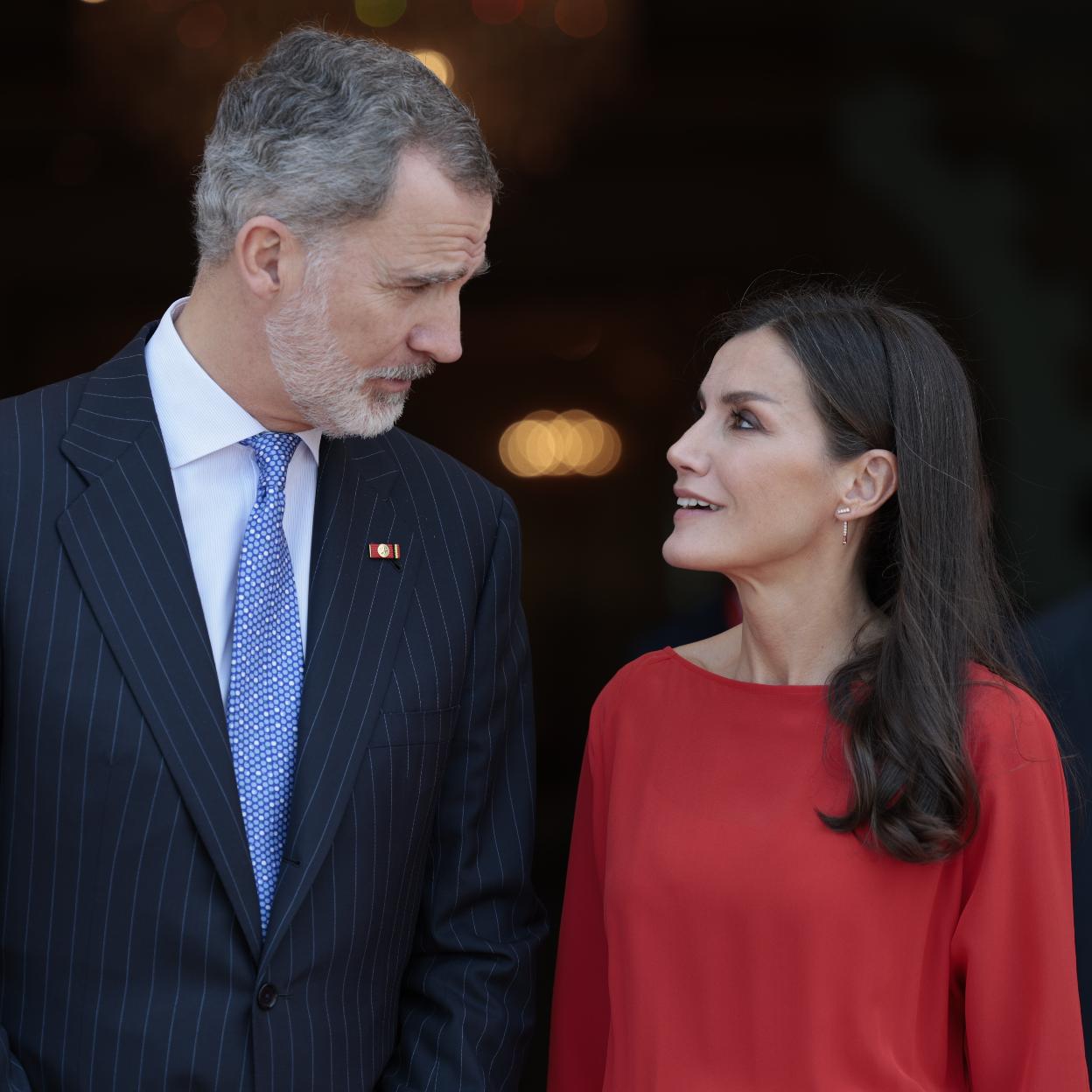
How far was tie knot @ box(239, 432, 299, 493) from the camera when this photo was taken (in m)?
1.85

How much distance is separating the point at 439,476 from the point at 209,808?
620 mm

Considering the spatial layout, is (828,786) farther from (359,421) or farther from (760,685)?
(359,421)

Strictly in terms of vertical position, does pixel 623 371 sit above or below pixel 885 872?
above

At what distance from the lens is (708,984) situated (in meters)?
1.83

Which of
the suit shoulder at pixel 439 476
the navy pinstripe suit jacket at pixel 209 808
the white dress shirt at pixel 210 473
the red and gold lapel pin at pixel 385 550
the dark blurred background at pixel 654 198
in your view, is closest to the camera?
the navy pinstripe suit jacket at pixel 209 808

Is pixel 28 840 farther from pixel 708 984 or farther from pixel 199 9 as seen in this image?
pixel 199 9

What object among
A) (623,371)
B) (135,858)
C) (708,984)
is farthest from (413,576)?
(623,371)

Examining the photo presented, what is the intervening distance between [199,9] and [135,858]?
11.6 ft


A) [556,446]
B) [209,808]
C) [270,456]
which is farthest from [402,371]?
[556,446]

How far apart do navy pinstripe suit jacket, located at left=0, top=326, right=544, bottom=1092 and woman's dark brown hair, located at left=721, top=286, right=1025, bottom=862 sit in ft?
1.69

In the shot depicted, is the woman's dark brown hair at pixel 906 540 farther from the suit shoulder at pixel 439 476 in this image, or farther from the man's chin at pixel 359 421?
the man's chin at pixel 359 421

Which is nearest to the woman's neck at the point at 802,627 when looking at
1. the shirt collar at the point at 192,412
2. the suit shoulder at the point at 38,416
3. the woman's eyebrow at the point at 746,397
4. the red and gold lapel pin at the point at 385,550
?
the woman's eyebrow at the point at 746,397

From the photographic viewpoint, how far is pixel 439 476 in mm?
2096

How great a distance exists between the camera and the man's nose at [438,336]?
1.86 m
